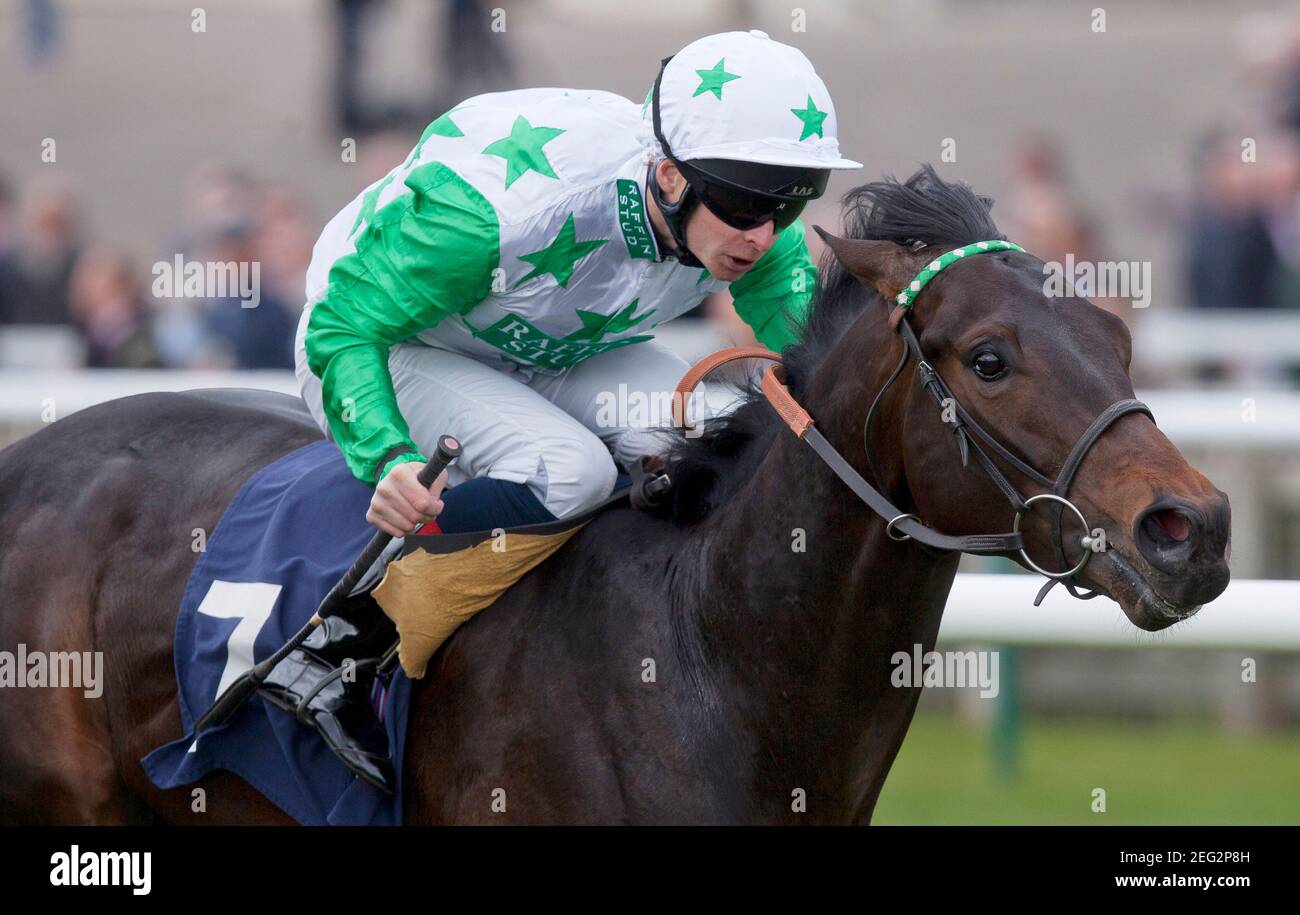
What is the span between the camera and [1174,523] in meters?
2.63

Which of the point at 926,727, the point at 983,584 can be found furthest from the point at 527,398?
the point at 926,727

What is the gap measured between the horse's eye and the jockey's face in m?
0.60

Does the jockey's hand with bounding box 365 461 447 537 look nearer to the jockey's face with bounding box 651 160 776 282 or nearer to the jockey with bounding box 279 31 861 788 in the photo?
the jockey with bounding box 279 31 861 788

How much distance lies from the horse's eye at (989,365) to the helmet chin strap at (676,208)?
2.25ft

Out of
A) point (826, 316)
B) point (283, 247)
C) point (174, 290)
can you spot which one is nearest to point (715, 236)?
point (826, 316)

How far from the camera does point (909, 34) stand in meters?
14.7

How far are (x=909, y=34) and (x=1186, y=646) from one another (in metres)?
11.1

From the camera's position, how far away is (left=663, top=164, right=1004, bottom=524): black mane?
306 cm

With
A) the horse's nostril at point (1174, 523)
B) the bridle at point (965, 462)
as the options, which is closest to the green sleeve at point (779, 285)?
the bridle at point (965, 462)

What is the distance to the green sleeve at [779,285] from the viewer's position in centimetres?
379

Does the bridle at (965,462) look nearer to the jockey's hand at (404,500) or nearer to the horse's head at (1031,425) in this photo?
the horse's head at (1031,425)

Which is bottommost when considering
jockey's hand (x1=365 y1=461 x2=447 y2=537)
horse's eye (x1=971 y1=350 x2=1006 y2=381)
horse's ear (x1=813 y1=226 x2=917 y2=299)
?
jockey's hand (x1=365 y1=461 x2=447 y2=537)

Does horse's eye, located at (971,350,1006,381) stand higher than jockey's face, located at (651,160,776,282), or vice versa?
jockey's face, located at (651,160,776,282)

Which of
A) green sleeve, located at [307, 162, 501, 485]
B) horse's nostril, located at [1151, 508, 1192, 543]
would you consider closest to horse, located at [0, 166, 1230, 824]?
horse's nostril, located at [1151, 508, 1192, 543]
